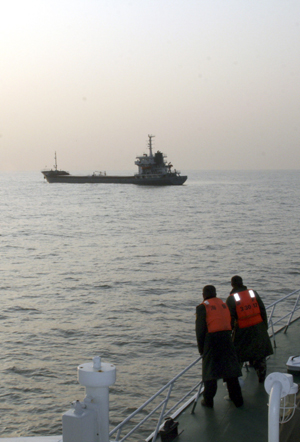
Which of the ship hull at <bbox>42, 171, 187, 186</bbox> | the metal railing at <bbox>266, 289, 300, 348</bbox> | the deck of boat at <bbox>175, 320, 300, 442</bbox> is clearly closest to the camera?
the deck of boat at <bbox>175, 320, 300, 442</bbox>

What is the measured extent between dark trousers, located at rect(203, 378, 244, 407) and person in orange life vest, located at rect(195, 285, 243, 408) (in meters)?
0.06

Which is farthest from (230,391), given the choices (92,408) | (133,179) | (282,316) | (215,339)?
(133,179)

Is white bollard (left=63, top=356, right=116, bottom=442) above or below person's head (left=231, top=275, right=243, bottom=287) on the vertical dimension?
below

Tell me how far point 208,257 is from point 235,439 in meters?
26.2

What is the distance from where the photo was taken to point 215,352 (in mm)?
5918

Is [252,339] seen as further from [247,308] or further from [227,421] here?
[227,421]

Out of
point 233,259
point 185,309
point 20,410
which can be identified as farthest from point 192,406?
point 233,259

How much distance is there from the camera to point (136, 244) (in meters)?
38.0

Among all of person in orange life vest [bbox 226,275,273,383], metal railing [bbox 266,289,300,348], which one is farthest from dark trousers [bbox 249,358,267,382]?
metal railing [bbox 266,289,300,348]

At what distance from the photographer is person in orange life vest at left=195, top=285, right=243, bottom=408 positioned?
5848 mm

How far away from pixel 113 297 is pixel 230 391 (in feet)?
50.9

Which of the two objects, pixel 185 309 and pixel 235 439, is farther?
pixel 185 309

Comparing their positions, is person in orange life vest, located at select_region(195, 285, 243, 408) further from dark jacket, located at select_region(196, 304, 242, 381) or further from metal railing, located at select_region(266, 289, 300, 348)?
metal railing, located at select_region(266, 289, 300, 348)

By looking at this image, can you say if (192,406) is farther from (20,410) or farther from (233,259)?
(233,259)
